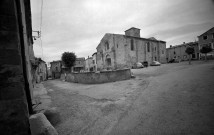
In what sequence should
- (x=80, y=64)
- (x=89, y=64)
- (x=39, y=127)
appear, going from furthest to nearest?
(x=80, y=64), (x=89, y=64), (x=39, y=127)

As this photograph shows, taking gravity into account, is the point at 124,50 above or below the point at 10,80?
above

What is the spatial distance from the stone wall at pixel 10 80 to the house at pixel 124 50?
24.1 m

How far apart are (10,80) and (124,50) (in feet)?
80.9

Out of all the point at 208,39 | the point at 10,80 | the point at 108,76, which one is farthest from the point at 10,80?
the point at 208,39

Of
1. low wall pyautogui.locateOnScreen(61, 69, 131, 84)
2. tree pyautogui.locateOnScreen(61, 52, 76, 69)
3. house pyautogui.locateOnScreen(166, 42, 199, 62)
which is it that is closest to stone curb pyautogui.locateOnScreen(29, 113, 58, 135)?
low wall pyautogui.locateOnScreen(61, 69, 131, 84)

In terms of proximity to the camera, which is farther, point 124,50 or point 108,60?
point 108,60

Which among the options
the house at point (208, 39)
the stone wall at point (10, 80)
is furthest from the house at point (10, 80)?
the house at point (208, 39)

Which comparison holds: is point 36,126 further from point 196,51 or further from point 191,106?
point 196,51

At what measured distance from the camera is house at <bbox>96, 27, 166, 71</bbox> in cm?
2575

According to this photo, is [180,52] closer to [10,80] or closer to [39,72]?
[10,80]

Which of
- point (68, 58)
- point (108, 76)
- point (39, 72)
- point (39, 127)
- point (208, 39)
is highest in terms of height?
point (208, 39)

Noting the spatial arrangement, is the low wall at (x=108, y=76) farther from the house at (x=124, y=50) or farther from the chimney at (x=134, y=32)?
the chimney at (x=134, y=32)

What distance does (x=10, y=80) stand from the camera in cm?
235

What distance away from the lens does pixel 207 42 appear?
28.8 metres
